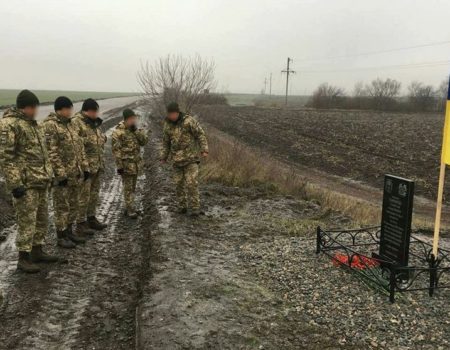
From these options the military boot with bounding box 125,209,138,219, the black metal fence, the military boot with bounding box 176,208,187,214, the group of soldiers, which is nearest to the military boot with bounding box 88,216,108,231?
the group of soldiers

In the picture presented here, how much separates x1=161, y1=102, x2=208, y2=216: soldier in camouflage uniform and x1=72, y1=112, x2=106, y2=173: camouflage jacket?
1.52m

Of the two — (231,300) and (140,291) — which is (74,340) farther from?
(231,300)

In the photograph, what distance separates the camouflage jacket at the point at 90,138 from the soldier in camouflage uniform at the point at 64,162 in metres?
0.34

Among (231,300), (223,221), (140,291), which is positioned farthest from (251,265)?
(223,221)

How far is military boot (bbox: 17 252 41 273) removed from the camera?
19.4ft

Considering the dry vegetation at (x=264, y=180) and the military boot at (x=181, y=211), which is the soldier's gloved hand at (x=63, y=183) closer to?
the military boot at (x=181, y=211)

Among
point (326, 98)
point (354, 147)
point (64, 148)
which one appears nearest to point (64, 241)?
point (64, 148)

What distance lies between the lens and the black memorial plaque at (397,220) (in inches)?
226

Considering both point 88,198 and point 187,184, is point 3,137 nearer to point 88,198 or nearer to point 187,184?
point 88,198

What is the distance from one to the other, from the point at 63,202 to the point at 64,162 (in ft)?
2.10

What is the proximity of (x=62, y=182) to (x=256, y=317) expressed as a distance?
374 cm

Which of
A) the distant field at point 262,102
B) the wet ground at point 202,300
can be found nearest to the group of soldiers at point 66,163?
the wet ground at point 202,300

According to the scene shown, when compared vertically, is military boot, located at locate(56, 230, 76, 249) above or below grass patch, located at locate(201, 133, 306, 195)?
below

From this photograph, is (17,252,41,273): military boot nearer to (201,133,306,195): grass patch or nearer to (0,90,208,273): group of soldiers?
(0,90,208,273): group of soldiers
